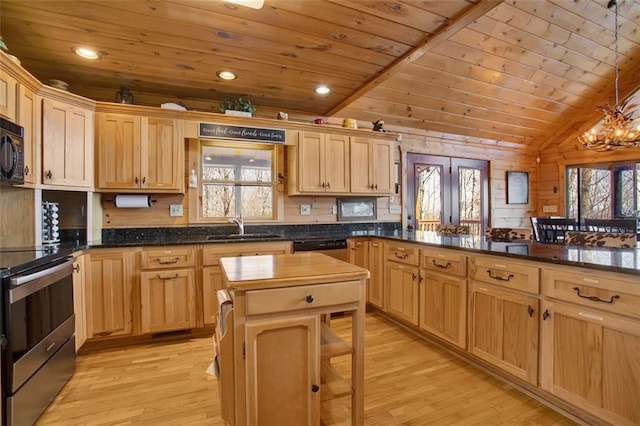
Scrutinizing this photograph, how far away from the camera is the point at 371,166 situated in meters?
3.89

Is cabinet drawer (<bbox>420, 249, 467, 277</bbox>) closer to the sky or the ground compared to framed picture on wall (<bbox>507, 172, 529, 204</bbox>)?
closer to the ground

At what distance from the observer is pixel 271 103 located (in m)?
3.75

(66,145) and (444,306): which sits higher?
(66,145)

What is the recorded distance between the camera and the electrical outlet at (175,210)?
130 inches

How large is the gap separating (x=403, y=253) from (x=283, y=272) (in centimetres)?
181

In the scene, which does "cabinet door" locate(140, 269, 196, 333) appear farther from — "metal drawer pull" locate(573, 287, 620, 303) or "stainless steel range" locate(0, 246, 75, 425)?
"metal drawer pull" locate(573, 287, 620, 303)

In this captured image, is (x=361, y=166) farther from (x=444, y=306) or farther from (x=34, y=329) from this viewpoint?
(x=34, y=329)

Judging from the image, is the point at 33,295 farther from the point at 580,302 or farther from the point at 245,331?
the point at 580,302

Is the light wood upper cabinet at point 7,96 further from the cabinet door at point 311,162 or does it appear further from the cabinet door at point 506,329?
the cabinet door at point 506,329

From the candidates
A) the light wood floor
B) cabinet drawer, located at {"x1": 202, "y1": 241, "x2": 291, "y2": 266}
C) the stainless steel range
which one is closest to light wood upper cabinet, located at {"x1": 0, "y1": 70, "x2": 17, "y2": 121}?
the stainless steel range

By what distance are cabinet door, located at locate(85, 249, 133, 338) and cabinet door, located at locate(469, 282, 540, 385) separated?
2.84 meters

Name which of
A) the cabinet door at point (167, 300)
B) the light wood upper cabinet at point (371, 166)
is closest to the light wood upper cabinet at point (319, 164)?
the light wood upper cabinet at point (371, 166)

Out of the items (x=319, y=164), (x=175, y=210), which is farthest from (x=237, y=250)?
(x=319, y=164)

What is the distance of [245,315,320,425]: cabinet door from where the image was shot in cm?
134
